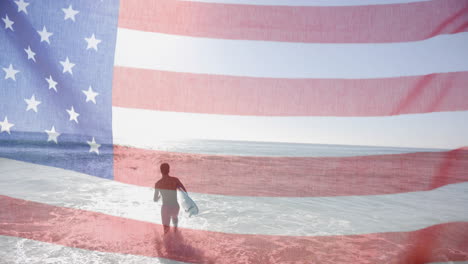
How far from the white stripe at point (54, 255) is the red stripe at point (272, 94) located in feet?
9.78

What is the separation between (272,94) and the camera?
2361 mm

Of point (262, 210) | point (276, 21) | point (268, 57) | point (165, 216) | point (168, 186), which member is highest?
point (276, 21)

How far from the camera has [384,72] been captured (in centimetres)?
228

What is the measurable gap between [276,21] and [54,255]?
4911 millimetres

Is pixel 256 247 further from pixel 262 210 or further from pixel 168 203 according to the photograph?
pixel 262 210

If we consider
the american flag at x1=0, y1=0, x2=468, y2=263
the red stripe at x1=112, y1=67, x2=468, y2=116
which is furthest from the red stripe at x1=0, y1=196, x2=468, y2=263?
the red stripe at x1=112, y1=67, x2=468, y2=116

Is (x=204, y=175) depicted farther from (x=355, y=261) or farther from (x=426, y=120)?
(x=355, y=261)

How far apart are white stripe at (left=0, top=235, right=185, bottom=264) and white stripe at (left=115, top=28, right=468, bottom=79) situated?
322 centimetres

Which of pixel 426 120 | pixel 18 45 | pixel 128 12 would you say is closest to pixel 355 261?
pixel 426 120

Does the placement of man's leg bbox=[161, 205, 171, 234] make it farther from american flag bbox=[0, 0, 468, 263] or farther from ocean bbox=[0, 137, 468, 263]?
american flag bbox=[0, 0, 468, 263]

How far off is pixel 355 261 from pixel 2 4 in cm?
561

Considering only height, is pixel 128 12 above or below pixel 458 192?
above

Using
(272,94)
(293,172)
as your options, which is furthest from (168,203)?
(272,94)

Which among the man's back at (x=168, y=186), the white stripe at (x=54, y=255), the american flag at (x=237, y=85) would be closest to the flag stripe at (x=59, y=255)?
the white stripe at (x=54, y=255)
